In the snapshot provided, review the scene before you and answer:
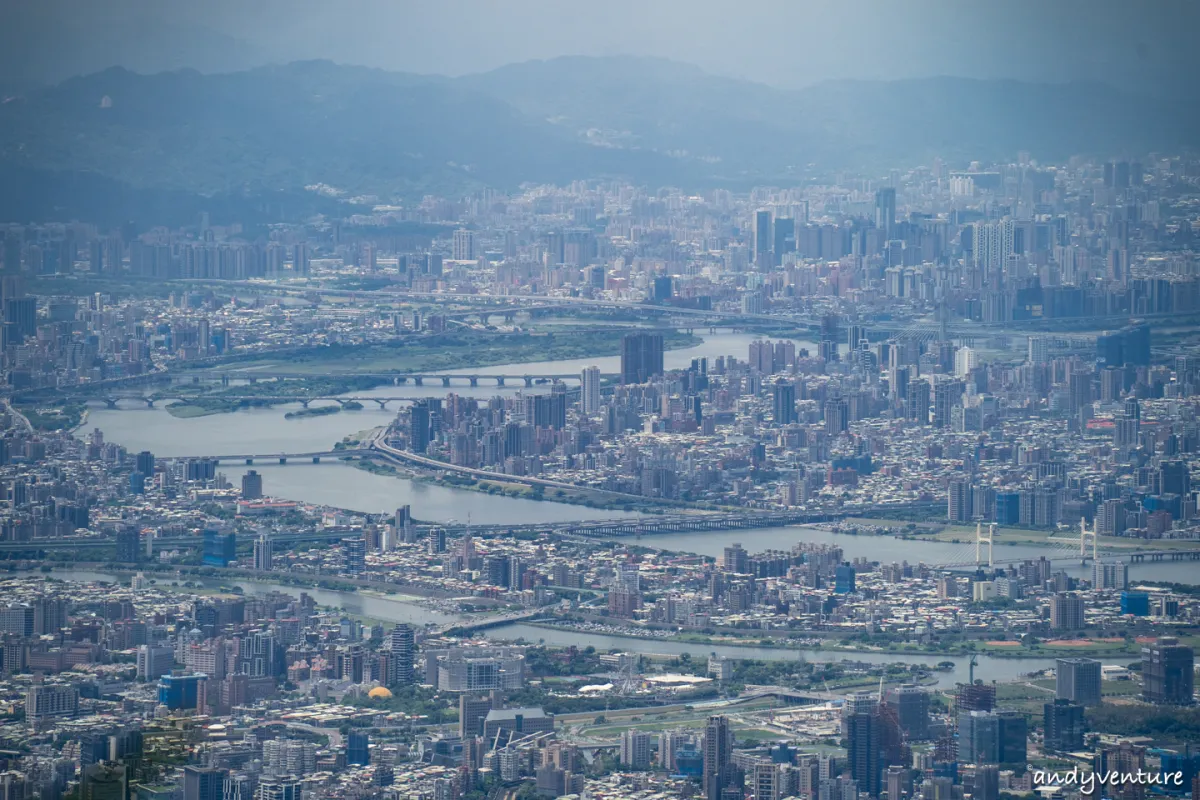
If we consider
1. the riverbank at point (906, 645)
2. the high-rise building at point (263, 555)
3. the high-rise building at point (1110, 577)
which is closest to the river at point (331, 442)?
the high-rise building at point (263, 555)

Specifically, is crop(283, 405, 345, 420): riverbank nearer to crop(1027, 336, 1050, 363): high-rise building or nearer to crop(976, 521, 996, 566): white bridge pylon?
crop(1027, 336, 1050, 363): high-rise building

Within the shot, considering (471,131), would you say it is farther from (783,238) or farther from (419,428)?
(419,428)

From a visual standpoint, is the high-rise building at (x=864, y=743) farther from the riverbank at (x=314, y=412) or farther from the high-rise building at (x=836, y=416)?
the riverbank at (x=314, y=412)

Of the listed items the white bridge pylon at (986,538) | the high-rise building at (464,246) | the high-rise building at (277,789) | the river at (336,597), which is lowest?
the high-rise building at (277,789)

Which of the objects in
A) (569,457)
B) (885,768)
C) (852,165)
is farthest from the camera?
(852,165)

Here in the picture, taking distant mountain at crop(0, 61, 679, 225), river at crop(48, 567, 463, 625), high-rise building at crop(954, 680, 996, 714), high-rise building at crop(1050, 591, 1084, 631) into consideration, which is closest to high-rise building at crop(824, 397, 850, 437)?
river at crop(48, 567, 463, 625)

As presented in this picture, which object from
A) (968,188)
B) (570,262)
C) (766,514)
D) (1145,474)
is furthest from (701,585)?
(968,188)

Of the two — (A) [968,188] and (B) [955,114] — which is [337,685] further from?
(B) [955,114]
